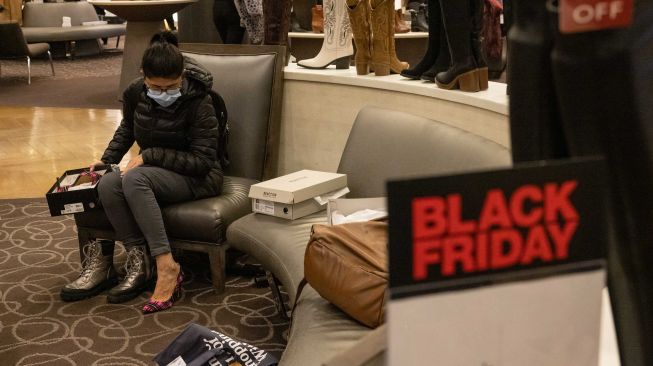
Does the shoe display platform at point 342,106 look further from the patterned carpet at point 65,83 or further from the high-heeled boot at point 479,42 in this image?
the patterned carpet at point 65,83

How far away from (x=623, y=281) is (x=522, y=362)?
0.15 metres

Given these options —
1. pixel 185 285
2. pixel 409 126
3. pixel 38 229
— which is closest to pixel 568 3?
pixel 409 126

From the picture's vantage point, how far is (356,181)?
119 inches

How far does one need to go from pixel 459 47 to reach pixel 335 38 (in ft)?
3.46

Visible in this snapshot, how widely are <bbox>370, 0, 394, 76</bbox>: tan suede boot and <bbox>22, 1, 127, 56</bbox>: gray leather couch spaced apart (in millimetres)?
8019

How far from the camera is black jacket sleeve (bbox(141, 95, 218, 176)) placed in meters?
3.24

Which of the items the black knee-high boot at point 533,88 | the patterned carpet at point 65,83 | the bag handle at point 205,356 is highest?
the black knee-high boot at point 533,88

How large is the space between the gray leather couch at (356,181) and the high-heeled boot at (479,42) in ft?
0.93

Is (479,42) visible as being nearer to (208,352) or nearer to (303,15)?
(208,352)

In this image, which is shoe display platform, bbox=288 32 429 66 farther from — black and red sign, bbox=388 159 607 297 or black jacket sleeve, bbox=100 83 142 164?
black and red sign, bbox=388 159 607 297

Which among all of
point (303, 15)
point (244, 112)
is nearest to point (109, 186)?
point (244, 112)

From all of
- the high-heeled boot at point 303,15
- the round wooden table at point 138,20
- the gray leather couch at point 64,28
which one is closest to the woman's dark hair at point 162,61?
the high-heeled boot at point 303,15

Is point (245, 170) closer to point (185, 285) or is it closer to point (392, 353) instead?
point (185, 285)

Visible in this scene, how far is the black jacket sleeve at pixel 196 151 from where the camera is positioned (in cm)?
324
